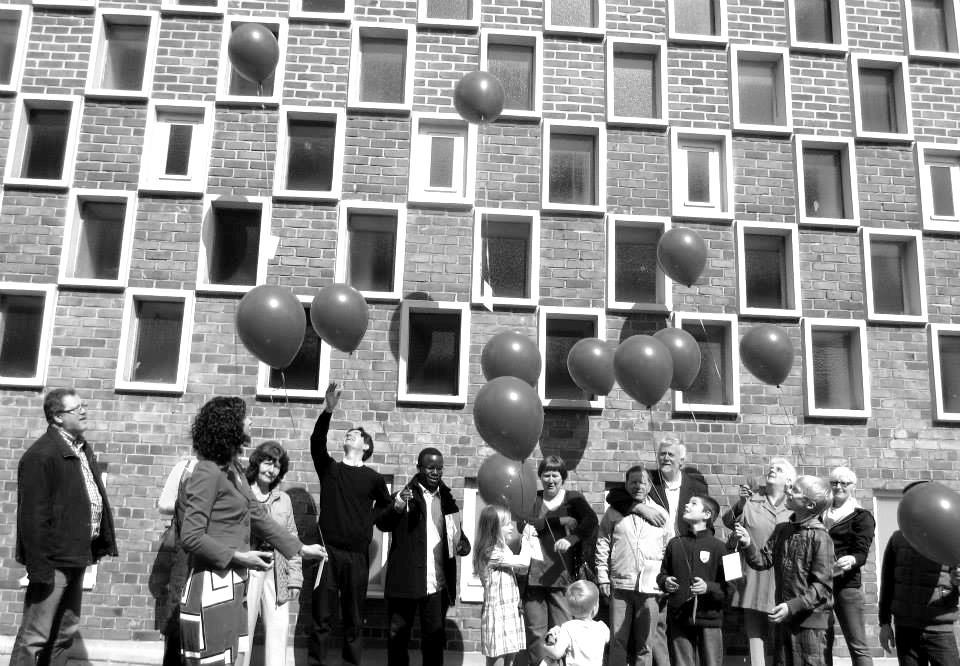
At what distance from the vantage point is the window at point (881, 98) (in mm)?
8766

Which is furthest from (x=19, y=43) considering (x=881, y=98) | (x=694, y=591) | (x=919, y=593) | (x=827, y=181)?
(x=919, y=593)

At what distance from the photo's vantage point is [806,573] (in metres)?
5.54

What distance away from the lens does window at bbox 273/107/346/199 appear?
27.2ft

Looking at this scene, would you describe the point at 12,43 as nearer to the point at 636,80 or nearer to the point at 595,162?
the point at 595,162

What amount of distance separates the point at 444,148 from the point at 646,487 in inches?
149

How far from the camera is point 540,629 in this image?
6.55 meters

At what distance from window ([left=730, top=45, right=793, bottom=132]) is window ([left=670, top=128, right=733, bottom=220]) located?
1.30 feet

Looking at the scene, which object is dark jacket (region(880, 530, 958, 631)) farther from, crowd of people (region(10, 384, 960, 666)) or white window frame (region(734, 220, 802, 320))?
white window frame (region(734, 220, 802, 320))

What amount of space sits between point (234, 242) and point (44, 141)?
6.71 ft

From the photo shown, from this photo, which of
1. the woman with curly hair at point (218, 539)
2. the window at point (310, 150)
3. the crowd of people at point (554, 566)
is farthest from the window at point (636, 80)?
the woman with curly hair at point (218, 539)

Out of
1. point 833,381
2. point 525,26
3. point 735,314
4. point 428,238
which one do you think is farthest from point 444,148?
point 833,381

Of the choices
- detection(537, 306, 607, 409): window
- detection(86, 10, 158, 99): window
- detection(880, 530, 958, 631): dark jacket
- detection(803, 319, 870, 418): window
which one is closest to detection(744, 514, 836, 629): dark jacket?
detection(880, 530, 958, 631): dark jacket

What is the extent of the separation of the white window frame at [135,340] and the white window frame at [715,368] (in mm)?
4334

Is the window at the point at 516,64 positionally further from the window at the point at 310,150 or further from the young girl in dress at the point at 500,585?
the young girl in dress at the point at 500,585
